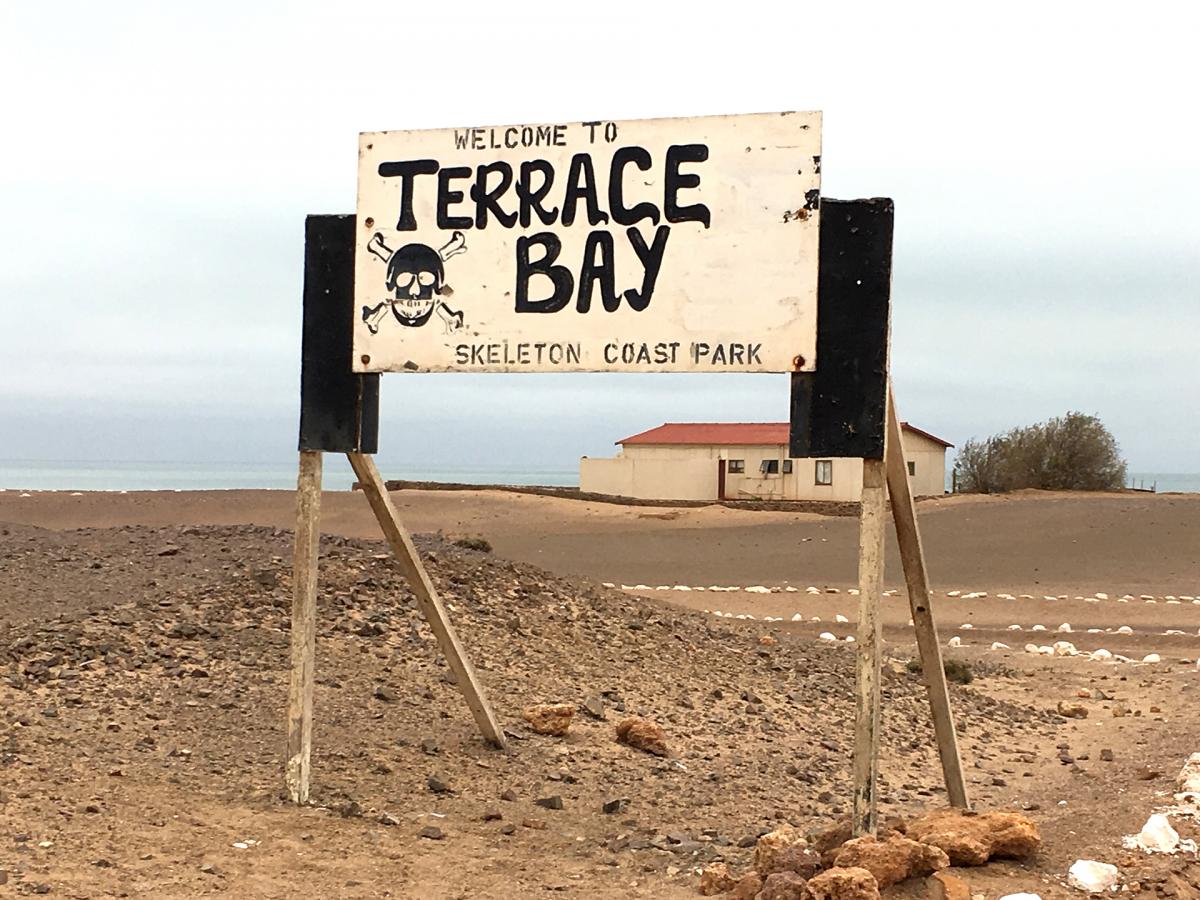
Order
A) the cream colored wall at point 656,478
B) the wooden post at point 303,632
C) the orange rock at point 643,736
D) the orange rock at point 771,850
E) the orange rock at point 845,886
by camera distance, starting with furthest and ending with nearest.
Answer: the cream colored wall at point 656,478, the orange rock at point 643,736, the wooden post at point 303,632, the orange rock at point 771,850, the orange rock at point 845,886

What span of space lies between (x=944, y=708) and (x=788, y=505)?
35295 mm

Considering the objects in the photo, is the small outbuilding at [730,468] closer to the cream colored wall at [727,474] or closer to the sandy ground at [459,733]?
the cream colored wall at [727,474]

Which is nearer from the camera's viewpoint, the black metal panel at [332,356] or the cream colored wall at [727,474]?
the black metal panel at [332,356]

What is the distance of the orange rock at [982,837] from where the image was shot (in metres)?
5.11

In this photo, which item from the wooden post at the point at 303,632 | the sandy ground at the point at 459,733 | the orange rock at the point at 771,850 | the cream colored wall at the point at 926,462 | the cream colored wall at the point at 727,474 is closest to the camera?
the orange rock at the point at 771,850

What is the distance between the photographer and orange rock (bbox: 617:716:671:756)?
8500 millimetres

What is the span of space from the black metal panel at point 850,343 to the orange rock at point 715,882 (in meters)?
1.82

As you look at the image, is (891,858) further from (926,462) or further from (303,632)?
(926,462)

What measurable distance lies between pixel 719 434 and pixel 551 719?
1663 inches

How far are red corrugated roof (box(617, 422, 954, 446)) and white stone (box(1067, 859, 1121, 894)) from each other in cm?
4202

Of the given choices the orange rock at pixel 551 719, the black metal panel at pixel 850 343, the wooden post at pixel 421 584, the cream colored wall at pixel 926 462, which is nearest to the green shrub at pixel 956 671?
the orange rock at pixel 551 719

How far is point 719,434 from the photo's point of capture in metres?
50.4

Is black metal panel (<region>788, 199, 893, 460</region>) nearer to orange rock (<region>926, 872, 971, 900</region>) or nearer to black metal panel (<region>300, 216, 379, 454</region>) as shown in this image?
orange rock (<region>926, 872, 971, 900</region>)

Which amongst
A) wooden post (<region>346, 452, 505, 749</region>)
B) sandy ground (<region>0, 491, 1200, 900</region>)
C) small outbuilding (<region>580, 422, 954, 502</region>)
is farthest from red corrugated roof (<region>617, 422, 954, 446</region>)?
wooden post (<region>346, 452, 505, 749</region>)
